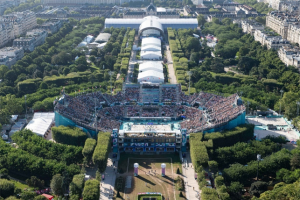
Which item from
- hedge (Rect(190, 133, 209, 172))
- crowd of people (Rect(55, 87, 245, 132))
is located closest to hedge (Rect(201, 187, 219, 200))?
hedge (Rect(190, 133, 209, 172))

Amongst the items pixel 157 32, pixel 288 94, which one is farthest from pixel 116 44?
pixel 288 94

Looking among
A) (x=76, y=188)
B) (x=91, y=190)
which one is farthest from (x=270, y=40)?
(x=76, y=188)

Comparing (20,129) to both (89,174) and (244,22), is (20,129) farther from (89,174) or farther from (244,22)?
(244,22)

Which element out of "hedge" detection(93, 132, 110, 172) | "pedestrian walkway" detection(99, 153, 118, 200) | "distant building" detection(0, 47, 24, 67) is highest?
"distant building" detection(0, 47, 24, 67)

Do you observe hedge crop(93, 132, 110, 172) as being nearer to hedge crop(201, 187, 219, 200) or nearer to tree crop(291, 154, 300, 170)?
hedge crop(201, 187, 219, 200)

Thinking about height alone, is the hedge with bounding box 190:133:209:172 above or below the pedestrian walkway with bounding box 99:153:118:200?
above
